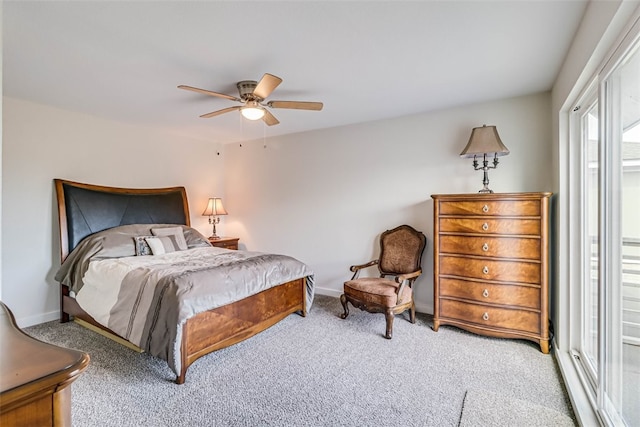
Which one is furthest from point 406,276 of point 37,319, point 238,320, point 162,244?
point 37,319

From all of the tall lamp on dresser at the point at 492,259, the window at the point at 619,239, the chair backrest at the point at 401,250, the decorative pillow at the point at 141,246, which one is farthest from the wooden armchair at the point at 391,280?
the decorative pillow at the point at 141,246

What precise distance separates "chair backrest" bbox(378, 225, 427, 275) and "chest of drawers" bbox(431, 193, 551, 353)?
470 millimetres

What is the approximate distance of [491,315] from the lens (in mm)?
2871

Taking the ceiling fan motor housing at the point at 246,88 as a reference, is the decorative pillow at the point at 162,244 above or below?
below

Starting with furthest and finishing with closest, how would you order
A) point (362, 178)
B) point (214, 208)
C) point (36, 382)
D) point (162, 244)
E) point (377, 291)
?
1. point (214, 208)
2. point (362, 178)
3. point (162, 244)
4. point (377, 291)
5. point (36, 382)

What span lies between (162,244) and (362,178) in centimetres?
260

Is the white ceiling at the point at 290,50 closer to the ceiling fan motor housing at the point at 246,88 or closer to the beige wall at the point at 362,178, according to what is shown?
the ceiling fan motor housing at the point at 246,88

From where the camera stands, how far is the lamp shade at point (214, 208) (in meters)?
4.94

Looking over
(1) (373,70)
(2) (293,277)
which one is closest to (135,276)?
(2) (293,277)

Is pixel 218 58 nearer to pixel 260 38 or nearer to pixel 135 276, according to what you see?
pixel 260 38

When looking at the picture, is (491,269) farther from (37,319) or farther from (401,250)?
(37,319)

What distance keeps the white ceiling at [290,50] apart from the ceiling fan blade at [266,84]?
0.68ft

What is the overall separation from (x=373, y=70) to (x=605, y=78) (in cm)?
148

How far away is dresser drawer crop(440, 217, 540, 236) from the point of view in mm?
2750
